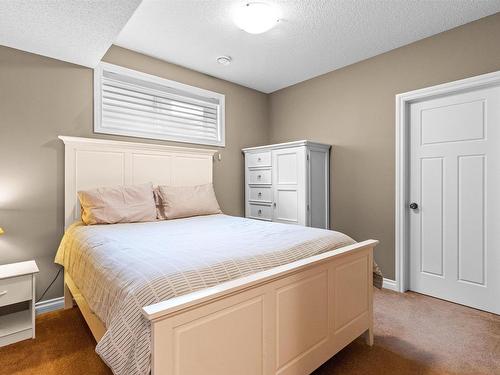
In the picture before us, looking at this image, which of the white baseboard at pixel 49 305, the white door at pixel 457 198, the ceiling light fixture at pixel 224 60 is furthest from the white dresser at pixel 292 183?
the white baseboard at pixel 49 305

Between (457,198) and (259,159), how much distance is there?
2.13 m

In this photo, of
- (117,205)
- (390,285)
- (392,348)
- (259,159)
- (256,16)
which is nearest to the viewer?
(392,348)

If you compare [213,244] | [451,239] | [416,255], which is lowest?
[416,255]

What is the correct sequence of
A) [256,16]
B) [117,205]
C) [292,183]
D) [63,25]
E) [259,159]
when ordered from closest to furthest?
1. [63,25]
2. [256,16]
3. [117,205]
4. [292,183]
5. [259,159]

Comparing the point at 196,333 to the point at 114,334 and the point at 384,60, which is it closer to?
the point at 114,334

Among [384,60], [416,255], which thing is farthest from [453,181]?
[384,60]

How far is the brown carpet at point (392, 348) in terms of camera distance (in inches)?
65.6

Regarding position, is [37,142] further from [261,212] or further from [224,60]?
[261,212]

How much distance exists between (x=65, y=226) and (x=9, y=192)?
0.48m

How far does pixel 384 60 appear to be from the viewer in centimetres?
296

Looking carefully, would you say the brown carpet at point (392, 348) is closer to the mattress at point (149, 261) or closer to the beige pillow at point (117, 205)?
the mattress at point (149, 261)

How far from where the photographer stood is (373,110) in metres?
3.06

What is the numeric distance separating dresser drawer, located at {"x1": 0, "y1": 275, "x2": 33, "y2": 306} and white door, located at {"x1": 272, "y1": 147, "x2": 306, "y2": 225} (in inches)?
95.0

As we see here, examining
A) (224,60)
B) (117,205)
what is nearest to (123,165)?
(117,205)
